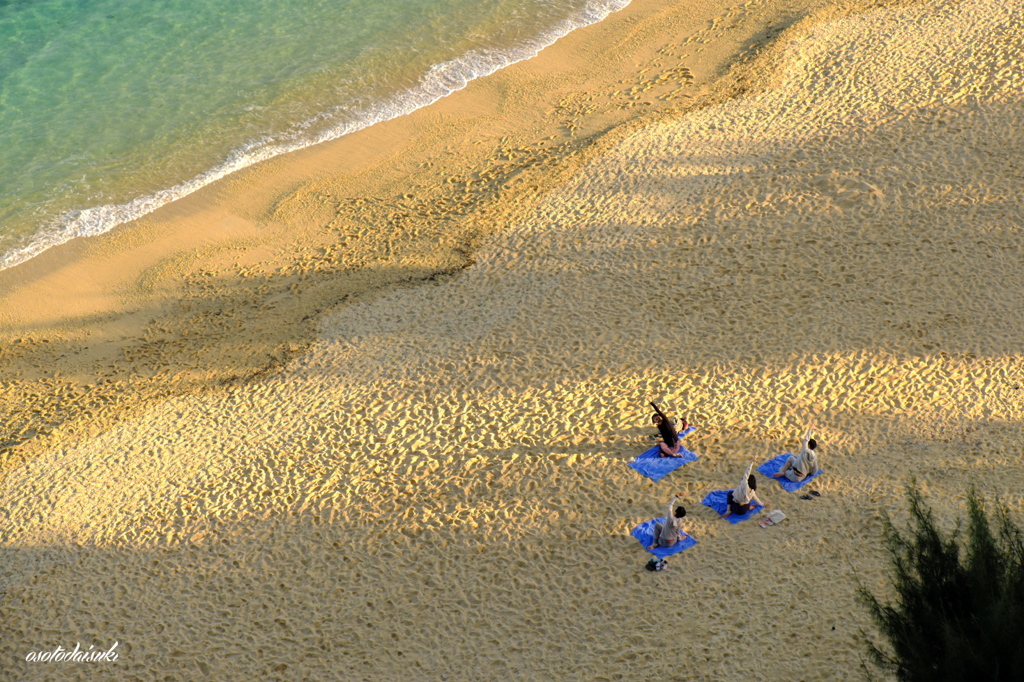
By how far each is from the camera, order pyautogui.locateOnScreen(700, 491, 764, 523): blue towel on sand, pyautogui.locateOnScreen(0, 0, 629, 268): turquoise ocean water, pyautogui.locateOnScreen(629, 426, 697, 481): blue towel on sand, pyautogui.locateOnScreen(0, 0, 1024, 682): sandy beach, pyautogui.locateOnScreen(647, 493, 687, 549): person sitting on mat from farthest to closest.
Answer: pyautogui.locateOnScreen(0, 0, 629, 268): turquoise ocean water → pyautogui.locateOnScreen(629, 426, 697, 481): blue towel on sand → pyautogui.locateOnScreen(700, 491, 764, 523): blue towel on sand → pyautogui.locateOnScreen(647, 493, 687, 549): person sitting on mat → pyautogui.locateOnScreen(0, 0, 1024, 682): sandy beach

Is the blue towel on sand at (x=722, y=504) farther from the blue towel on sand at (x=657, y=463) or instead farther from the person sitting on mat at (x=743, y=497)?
the blue towel on sand at (x=657, y=463)

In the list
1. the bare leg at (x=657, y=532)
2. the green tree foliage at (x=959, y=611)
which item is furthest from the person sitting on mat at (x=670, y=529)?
the green tree foliage at (x=959, y=611)

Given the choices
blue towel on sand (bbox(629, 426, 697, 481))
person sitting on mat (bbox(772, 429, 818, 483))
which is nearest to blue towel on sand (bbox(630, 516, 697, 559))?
blue towel on sand (bbox(629, 426, 697, 481))

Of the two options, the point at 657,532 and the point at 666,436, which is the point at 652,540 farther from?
the point at 666,436

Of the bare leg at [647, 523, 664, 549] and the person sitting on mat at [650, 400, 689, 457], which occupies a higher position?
the person sitting on mat at [650, 400, 689, 457]

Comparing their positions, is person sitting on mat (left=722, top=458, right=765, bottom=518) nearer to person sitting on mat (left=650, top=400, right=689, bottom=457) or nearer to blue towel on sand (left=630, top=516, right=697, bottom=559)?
blue towel on sand (left=630, top=516, right=697, bottom=559)

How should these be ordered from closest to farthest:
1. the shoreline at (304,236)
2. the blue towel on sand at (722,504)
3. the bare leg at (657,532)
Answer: the bare leg at (657,532) → the blue towel on sand at (722,504) → the shoreline at (304,236)
